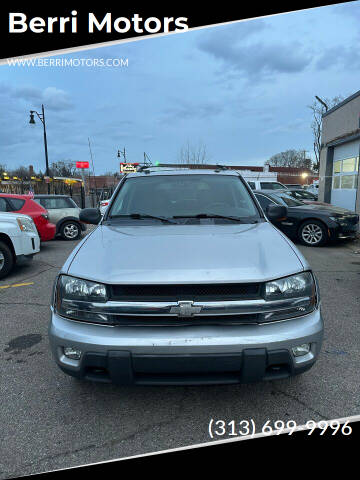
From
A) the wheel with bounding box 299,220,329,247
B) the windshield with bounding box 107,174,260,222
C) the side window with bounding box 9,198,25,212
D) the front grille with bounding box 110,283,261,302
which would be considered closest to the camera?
the front grille with bounding box 110,283,261,302

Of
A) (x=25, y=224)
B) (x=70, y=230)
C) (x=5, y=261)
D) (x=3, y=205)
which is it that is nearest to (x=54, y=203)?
(x=70, y=230)

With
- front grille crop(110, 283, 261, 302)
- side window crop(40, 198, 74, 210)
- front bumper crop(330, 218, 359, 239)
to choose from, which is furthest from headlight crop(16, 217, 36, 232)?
front bumper crop(330, 218, 359, 239)

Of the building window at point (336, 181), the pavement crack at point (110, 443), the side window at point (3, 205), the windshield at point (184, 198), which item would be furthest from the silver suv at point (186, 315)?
the building window at point (336, 181)

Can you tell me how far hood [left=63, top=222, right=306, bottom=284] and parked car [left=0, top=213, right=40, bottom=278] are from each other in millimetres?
4094

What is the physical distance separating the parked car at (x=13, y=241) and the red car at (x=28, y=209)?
168 cm

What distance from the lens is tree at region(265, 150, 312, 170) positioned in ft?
239

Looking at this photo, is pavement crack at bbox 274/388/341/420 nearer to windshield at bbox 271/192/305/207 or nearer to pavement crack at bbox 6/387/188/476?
pavement crack at bbox 6/387/188/476

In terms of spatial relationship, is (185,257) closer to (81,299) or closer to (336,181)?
(81,299)

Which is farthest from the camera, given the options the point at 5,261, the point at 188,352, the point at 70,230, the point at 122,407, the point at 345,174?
the point at 345,174

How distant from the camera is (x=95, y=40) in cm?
648

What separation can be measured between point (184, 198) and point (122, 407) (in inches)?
78.4

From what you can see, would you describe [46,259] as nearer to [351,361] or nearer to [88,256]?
[88,256]

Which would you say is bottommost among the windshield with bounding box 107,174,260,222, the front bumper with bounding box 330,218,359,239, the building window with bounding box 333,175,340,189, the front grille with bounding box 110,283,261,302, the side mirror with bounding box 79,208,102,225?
the front bumper with bounding box 330,218,359,239

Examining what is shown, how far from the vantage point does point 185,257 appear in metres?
2.26
